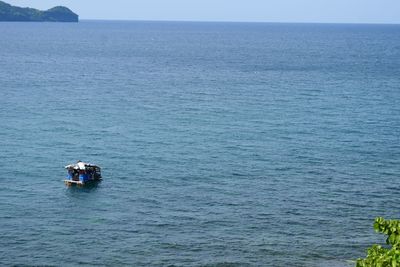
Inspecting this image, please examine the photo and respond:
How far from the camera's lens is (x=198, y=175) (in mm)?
71875

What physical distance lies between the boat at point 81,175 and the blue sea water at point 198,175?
143cm

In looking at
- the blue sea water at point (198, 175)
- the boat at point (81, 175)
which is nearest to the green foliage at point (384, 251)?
the blue sea water at point (198, 175)

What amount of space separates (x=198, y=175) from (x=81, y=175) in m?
13.9

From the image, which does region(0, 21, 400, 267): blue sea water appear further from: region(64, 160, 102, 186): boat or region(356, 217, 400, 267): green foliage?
region(356, 217, 400, 267): green foliage

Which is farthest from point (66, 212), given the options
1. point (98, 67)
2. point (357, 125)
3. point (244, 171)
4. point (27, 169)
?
point (98, 67)

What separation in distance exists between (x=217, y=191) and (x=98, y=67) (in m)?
134

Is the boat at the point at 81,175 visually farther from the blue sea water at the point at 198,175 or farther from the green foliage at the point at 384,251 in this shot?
the green foliage at the point at 384,251

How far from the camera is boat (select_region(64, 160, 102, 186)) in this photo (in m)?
68.2

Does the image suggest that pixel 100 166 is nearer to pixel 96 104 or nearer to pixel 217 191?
pixel 217 191

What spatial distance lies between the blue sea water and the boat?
1.43 meters

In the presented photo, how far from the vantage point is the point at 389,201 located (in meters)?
63.1

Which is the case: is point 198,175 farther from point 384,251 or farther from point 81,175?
point 384,251

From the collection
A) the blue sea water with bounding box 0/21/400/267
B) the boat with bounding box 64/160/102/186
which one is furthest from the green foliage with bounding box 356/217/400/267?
the boat with bounding box 64/160/102/186

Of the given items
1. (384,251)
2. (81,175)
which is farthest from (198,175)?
(384,251)
